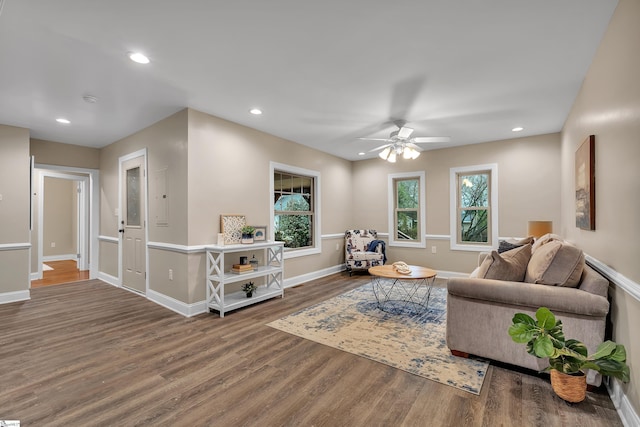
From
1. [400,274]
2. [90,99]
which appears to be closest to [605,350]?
[400,274]

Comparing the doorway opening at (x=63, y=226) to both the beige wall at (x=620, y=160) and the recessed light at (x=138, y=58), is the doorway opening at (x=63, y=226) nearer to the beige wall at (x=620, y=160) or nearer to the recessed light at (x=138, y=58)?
the recessed light at (x=138, y=58)

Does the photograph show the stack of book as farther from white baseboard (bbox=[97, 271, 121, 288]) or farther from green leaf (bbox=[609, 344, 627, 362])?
green leaf (bbox=[609, 344, 627, 362])

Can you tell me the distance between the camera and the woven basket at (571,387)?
5.96ft

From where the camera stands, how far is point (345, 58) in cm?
247

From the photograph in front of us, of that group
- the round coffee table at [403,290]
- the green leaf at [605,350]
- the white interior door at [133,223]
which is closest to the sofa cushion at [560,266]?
the green leaf at [605,350]

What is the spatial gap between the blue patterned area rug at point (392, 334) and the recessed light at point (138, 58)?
2.85 meters

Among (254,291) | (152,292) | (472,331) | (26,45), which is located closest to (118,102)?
(26,45)

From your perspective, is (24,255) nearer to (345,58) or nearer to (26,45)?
(26,45)

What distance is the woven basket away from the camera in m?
1.82

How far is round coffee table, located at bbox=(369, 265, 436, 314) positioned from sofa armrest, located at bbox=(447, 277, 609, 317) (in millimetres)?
971

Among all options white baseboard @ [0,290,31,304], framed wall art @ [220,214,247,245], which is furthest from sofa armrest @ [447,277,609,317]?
white baseboard @ [0,290,31,304]

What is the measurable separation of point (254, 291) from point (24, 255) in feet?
11.3

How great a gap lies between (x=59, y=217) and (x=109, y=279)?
3967 mm

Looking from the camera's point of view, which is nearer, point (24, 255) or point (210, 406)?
point (210, 406)
